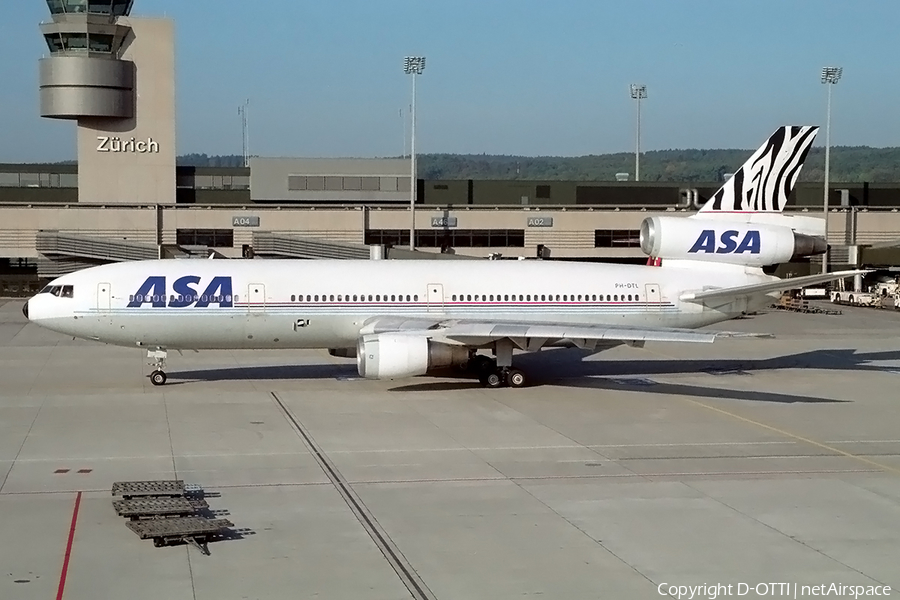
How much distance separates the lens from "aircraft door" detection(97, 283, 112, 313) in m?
32.1

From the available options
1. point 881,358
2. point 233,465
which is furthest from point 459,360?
point 881,358

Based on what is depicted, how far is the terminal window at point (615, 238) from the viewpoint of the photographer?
7362 centimetres

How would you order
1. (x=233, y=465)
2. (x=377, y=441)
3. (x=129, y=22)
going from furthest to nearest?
(x=129, y=22) < (x=377, y=441) < (x=233, y=465)

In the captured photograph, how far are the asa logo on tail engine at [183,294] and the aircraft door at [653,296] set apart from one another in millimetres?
13697

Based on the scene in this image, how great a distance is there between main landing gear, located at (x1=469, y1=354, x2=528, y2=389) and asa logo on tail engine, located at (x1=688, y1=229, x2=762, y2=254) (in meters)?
7.87

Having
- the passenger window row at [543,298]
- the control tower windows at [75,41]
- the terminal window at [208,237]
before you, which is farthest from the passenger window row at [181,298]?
the control tower windows at [75,41]

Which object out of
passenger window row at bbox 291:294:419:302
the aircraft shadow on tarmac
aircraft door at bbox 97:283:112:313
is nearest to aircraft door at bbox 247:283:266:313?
passenger window row at bbox 291:294:419:302

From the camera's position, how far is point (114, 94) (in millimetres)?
72438

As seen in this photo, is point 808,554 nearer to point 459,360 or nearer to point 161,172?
point 459,360

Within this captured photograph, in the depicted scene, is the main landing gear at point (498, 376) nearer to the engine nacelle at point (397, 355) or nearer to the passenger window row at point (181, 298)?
the engine nacelle at point (397, 355)

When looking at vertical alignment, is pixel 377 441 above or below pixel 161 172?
below

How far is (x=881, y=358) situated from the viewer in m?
42.3

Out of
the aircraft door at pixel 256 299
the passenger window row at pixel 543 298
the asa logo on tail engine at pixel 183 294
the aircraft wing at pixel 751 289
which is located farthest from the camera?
the passenger window row at pixel 543 298

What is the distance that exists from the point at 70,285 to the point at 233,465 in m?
12.9
